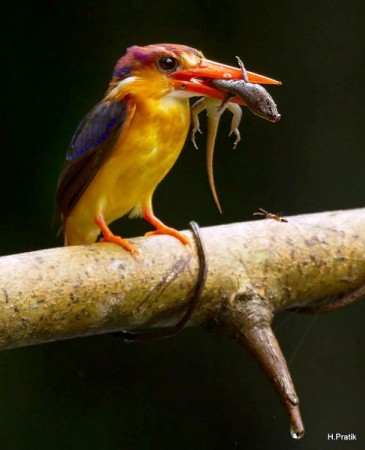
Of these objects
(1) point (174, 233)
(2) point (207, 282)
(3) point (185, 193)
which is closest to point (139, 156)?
(1) point (174, 233)

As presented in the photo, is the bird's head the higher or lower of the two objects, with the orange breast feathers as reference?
higher

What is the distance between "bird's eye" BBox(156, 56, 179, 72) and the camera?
1901 mm

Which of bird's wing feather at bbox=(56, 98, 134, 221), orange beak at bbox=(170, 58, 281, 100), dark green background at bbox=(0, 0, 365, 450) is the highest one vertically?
orange beak at bbox=(170, 58, 281, 100)

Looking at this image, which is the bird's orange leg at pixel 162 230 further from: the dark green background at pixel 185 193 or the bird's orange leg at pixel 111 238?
the dark green background at pixel 185 193

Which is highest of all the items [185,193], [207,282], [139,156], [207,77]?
[207,77]

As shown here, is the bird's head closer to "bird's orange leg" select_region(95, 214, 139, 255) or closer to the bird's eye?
the bird's eye

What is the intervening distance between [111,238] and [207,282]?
8.1 inches

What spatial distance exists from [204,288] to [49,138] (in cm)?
111

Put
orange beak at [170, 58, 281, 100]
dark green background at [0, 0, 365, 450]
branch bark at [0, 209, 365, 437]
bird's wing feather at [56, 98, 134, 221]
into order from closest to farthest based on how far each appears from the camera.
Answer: branch bark at [0, 209, 365, 437], orange beak at [170, 58, 281, 100], bird's wing feather at [56, 98, 134, 221], dark green background at [0, 0, 365, 450]

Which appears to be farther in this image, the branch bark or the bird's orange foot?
the bird's orange foot

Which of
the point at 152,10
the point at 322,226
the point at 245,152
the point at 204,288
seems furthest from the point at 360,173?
the point at 204,288

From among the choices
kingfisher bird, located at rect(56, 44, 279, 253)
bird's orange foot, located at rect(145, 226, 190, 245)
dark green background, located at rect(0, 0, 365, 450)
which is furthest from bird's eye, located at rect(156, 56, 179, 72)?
dark green background, located at rect(0, 0, 365, 450)

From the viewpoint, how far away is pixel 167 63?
1907 mm

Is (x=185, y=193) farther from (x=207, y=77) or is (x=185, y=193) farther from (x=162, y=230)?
(x=207, y=77)
